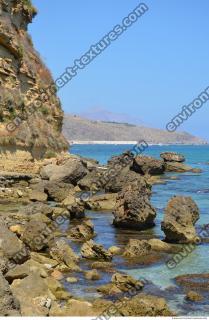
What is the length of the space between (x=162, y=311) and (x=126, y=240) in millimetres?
11670

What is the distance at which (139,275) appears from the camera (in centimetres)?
1978

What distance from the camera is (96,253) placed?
72.8 feet

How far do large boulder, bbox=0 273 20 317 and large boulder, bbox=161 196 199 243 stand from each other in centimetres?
1497

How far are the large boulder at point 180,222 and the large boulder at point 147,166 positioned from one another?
37771 millimetres

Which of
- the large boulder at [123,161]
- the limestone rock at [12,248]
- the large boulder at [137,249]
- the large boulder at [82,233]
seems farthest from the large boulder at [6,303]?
the large boulder at [123,161]

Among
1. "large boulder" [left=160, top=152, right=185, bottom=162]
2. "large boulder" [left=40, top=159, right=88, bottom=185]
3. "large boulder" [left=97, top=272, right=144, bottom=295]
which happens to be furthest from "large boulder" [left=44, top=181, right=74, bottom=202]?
"large boulder" [left=160, top=152, right=185, bottom=162]

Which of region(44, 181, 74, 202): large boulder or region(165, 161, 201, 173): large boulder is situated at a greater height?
region(165, 161, 201, 173): large boulder

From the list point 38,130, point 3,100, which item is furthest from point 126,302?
point 38,130

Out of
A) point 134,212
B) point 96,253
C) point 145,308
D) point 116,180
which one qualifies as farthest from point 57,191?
point 145,308

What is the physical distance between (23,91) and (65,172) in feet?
30.2

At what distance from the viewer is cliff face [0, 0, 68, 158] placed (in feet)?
155

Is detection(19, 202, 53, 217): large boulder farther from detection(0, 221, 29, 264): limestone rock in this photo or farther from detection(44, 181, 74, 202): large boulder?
detection(0, 221, 29, 264): limestone rock

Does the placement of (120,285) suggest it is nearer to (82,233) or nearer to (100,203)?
(82,233)

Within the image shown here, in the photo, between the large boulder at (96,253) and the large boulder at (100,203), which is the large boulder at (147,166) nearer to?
the large boulder at (100,203)
